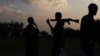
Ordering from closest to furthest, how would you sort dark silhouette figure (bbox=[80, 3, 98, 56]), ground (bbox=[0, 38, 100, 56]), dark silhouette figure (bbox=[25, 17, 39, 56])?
dark silhouette figure (bbox=[80, 3, 98, 56]), dark silhouette figure (bbox=[25, 17, 39, 56]), ground (bbox=[0, 38, 100, 56])

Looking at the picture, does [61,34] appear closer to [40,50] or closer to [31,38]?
[31,38]

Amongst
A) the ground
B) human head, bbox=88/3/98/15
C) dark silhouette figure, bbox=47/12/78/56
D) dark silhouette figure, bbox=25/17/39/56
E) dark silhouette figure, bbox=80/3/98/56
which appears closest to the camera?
dark silhouette figure, bbox=80/3/98/56

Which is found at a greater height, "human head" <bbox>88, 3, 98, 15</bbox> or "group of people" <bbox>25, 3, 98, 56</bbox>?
"human head" <bbox>88, 3, 98, 15</bbox>

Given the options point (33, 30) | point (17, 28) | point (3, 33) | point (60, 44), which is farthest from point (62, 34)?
point (17, 28)

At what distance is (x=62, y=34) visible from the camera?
13375 mm

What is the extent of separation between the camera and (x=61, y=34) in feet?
43.8

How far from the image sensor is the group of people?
33.6ft

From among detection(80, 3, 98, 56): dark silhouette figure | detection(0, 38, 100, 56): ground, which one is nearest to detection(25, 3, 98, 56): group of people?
detection(80, 3, 98, 56): dark silhouette figure

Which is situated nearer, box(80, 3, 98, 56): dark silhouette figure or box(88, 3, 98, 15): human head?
box(80, 3, 98, 56): dark silhouette figure

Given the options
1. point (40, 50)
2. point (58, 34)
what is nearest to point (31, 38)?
point (58, 34)

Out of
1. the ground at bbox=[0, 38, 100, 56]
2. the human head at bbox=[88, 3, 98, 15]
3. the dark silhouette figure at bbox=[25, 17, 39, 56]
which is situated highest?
the human head at bbox=[88, 3, 98, 15]

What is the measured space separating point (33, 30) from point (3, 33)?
6015cm

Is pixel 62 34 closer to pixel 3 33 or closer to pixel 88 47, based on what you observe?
pixel 88 47

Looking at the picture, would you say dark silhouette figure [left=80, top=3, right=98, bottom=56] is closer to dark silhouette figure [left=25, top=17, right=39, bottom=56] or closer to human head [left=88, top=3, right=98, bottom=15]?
human head [left=88, top=3, right=98, bottom=15]
